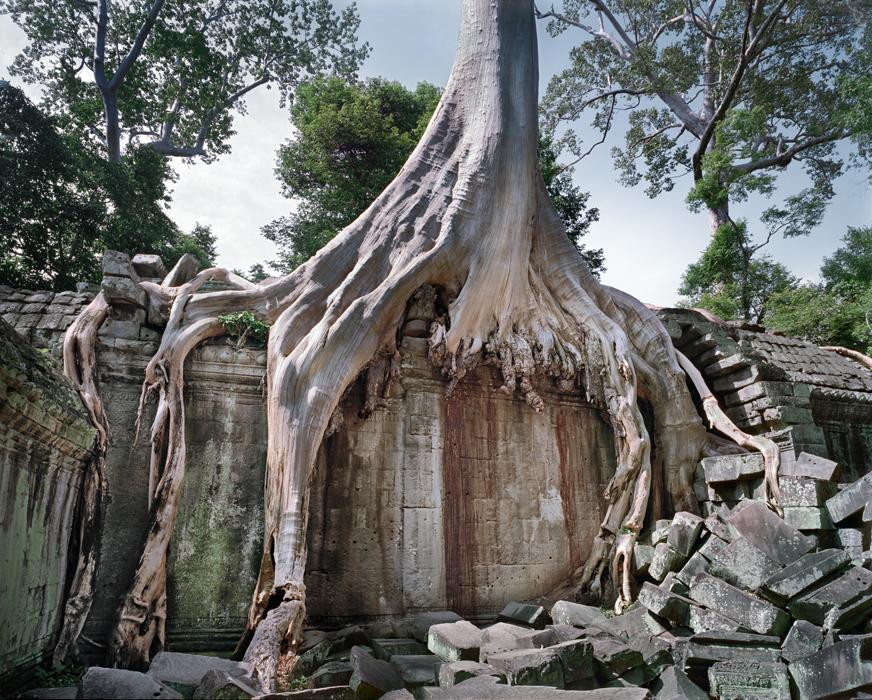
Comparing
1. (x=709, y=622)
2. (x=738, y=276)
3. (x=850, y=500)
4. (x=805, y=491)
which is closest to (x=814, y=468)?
(x=805, y=491)

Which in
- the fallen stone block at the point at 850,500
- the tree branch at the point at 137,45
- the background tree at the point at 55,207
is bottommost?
the fallen stone block at the point at 850,500

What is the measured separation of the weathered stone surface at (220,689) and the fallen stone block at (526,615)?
2.22 meters

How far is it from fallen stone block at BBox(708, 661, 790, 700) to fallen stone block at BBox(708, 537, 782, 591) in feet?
1.82

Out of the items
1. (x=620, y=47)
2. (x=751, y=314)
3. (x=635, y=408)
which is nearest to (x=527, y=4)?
(x=635, y=408)

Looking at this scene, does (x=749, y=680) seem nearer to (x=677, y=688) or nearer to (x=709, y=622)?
(x=677, y=688)

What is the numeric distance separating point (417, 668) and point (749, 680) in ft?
5.73

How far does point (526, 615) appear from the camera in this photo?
425cm

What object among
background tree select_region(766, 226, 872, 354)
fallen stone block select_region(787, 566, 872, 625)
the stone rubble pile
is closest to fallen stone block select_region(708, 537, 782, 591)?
the stone rubble pile

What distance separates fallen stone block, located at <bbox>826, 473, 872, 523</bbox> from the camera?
3803mm

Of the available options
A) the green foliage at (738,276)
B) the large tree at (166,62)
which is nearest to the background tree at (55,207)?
the large tree at (166,62)

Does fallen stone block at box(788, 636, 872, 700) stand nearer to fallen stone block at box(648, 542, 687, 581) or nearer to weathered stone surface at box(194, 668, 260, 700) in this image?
fallen stone block at box(648, 542, 687, 581)

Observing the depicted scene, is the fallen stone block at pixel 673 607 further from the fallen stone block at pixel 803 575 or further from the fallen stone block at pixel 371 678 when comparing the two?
the fallen stone block at pixel 371 678

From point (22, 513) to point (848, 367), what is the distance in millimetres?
7929

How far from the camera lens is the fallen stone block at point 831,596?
323 cm
